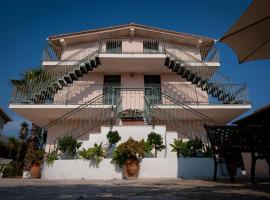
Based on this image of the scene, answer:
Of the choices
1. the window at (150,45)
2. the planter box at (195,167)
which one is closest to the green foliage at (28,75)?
the window at (150,45)

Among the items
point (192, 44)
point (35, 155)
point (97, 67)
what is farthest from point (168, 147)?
point (192, 44)

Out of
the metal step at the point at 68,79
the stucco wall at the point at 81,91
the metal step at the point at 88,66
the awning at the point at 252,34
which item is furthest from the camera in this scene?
the stucco wall at the point at 81,91

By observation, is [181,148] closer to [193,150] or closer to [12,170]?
[193,150]

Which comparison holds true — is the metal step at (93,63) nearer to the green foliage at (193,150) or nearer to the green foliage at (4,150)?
the green foliage at (193,150)

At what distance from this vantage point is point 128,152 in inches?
295

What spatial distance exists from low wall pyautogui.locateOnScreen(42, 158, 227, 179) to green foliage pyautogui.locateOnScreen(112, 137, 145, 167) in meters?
Answer: 0.32

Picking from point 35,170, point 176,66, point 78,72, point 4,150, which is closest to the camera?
point 35,170

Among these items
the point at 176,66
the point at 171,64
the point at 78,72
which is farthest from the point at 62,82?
the point at 176,66

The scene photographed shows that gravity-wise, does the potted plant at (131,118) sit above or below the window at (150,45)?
below

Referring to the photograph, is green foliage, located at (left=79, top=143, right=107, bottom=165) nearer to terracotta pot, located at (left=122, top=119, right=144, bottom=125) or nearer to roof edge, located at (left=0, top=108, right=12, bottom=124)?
terracotta pot, located at (left=122, top=119, right=144, bottom=125)

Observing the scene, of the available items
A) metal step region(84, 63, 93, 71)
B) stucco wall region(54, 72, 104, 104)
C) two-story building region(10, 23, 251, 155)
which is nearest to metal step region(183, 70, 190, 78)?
two-story building region(10, 23, 251, 155)

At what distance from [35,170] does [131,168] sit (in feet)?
14.4

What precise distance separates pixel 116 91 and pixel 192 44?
268 inches

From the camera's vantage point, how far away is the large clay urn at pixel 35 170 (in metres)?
9.24
